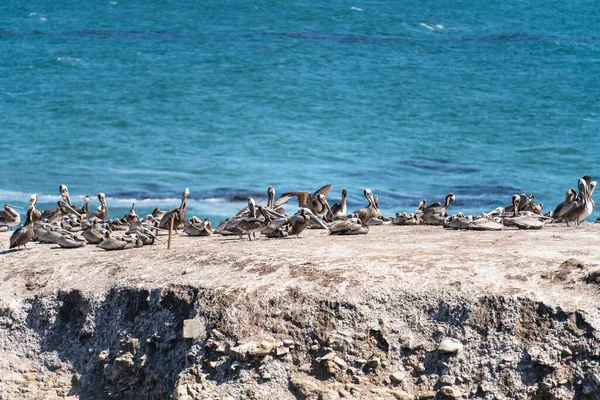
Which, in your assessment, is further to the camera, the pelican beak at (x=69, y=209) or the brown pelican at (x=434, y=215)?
the pelican beak at (x=69, y=209)

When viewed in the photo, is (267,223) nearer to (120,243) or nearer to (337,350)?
(120,243)

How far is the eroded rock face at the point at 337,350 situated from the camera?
12250mm

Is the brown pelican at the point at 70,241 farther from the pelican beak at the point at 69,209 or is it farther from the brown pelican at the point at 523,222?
the brown pelican at the point at 523,222

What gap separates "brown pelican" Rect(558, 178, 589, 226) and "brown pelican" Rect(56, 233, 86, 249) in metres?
9.00

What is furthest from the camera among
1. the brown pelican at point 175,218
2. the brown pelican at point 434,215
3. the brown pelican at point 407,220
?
the brown pelican at point 407,220

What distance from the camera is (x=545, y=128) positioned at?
49.0 m

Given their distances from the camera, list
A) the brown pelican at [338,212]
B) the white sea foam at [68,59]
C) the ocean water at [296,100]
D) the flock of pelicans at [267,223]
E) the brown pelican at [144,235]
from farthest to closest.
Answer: the white sea foam at [68,59] → the ocean water at [296,100] → the brown pelican at [338,212] → the flock of pelicans at [267,223] → the brown pelican at [144,235]

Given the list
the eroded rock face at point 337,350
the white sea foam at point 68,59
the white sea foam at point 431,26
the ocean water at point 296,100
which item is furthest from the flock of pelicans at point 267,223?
the white sea foam at point 431,26

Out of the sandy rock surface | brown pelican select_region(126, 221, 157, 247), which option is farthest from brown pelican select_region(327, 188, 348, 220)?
the sandy rock surface

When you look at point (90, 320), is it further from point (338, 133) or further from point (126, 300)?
point (338, 133)

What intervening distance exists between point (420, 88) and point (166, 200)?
20.7 meters

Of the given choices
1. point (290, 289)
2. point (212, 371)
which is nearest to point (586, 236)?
point (290, 289)

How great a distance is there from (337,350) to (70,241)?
276 inches

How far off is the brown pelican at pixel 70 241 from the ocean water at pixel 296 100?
610 inches
